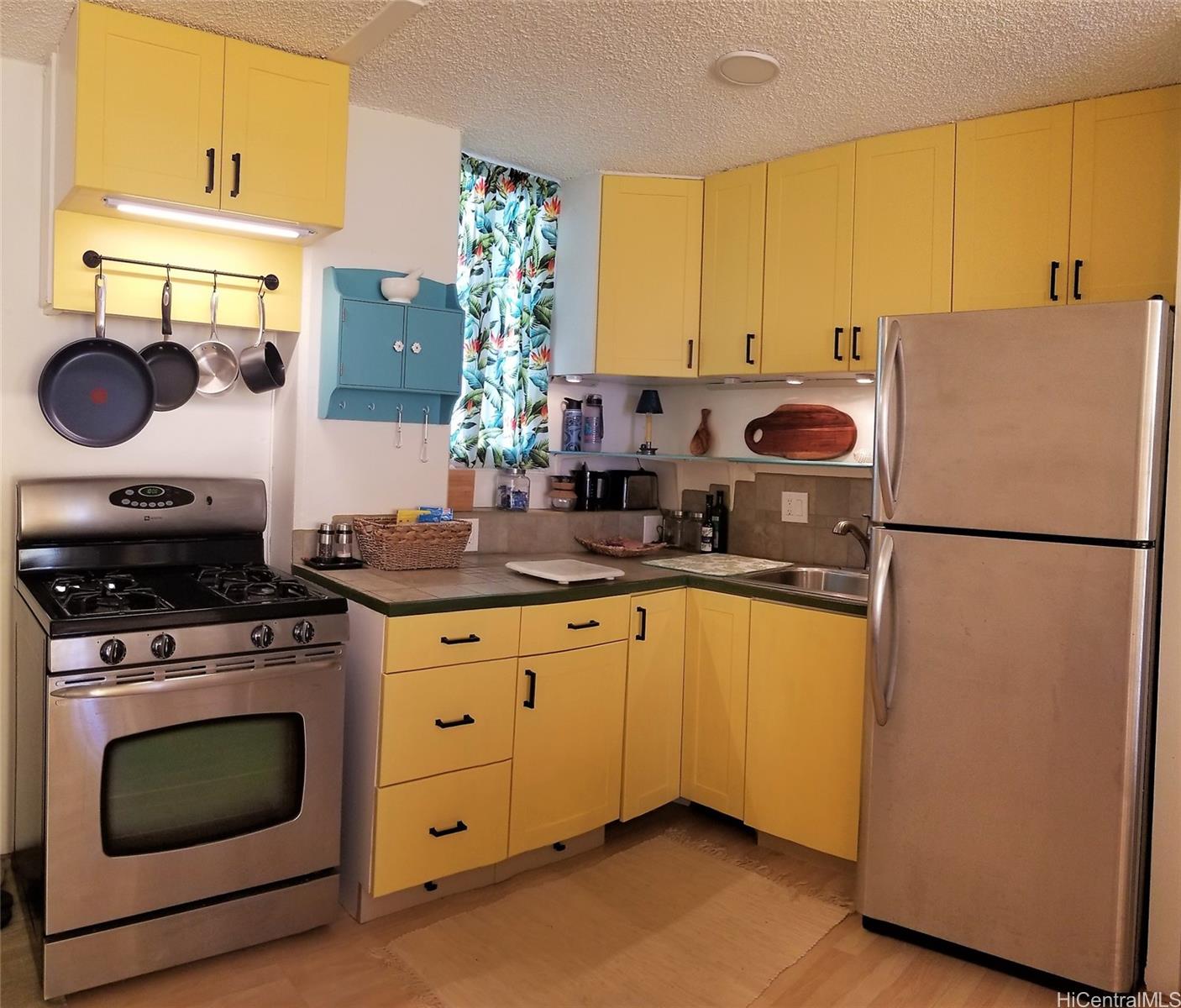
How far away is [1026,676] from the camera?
2201mm

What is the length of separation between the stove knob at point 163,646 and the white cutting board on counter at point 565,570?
1042mm

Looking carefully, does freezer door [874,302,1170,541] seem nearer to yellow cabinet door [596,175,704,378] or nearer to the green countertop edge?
the green countertop edge

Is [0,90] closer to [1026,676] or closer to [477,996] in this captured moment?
[477,996]

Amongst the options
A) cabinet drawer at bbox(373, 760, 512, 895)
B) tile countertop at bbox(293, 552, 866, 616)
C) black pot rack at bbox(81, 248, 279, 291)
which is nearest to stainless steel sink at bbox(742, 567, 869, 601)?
tile countertop at bbox(293, 552, 866, 616)

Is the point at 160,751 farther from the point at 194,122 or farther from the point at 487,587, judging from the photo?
the point at 194,122

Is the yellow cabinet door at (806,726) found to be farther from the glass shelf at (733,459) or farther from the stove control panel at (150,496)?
the stove control panel at (150,496)

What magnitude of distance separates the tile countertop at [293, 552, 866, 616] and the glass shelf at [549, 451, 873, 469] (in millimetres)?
527

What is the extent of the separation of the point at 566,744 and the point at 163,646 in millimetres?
1167

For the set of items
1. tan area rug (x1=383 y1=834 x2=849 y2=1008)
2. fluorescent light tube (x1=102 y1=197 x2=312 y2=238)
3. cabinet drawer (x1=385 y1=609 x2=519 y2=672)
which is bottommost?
tan area rug (x1=383 y1=834 x2=849 y2=1008)

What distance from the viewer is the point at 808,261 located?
310cm

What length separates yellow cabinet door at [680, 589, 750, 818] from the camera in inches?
115

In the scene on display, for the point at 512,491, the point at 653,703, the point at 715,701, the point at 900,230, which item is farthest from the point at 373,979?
the point at 900,230

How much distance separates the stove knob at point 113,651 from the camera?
76.8 inches

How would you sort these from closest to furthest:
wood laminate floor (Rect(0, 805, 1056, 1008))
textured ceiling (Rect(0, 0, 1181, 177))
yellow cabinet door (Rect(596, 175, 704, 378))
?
wood laminate floor (Rect(0, 805, 1056, 1008))
textured ceiling (Rect(0, 0, 1181, 177))
yellow cabinet door (Rect(596, 175, 704, 378))
